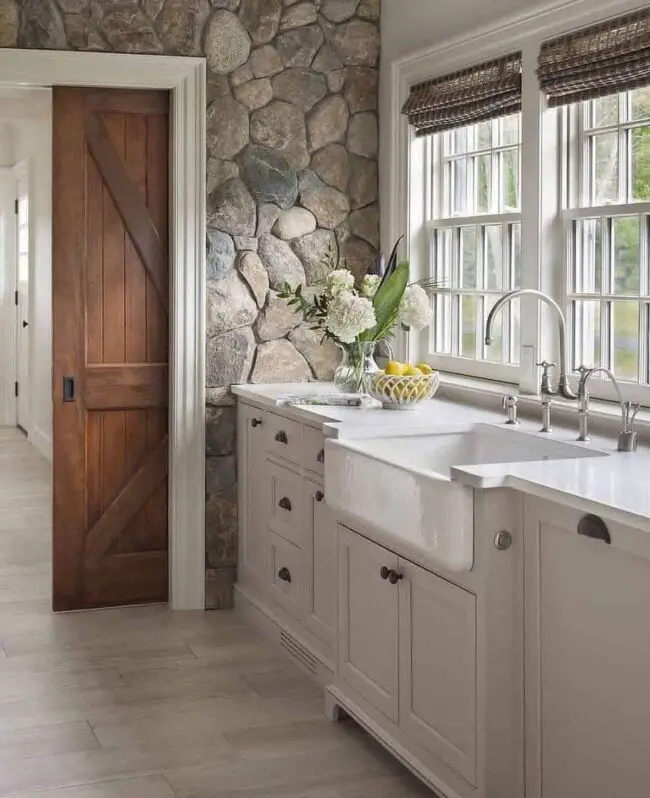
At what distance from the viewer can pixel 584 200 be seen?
12.9ft

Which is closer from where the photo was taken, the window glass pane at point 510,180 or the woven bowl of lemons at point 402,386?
the woven bowl of lemons at point 402,386

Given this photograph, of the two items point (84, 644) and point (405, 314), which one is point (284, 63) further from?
point (84, 644)

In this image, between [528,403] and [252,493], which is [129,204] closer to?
[252,493]

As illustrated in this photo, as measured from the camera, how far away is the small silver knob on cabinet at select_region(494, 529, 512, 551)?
2.76 m

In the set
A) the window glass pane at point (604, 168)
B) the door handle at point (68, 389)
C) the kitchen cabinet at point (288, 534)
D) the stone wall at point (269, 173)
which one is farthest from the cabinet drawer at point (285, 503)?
the window glass pane at point (604, 168)

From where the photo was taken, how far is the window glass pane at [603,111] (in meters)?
3.75

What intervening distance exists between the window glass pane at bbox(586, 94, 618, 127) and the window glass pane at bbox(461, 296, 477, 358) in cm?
98

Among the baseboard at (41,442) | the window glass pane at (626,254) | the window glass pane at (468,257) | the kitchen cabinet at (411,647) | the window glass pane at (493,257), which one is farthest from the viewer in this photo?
the baseboard at (41,442)

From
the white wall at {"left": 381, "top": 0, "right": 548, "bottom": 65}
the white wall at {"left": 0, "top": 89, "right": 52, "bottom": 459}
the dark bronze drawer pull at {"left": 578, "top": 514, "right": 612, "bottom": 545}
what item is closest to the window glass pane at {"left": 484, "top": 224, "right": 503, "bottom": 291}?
the white wall at {"left": 381, "top": 0, "right": 548, "bottom": 65}

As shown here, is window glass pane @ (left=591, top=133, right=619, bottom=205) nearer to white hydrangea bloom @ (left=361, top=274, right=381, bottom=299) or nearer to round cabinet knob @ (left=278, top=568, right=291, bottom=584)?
white hydrangea bloom @ (left=361, top=274, right=381, bottom=299)

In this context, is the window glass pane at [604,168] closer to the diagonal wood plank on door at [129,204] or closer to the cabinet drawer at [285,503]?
the cabinet drawer at [285,503]

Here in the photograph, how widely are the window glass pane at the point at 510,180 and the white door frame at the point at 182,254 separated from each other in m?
1.29

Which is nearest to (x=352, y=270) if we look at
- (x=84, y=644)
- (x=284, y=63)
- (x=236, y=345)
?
(x=236, y=345)

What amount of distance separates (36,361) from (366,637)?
23.7ft
